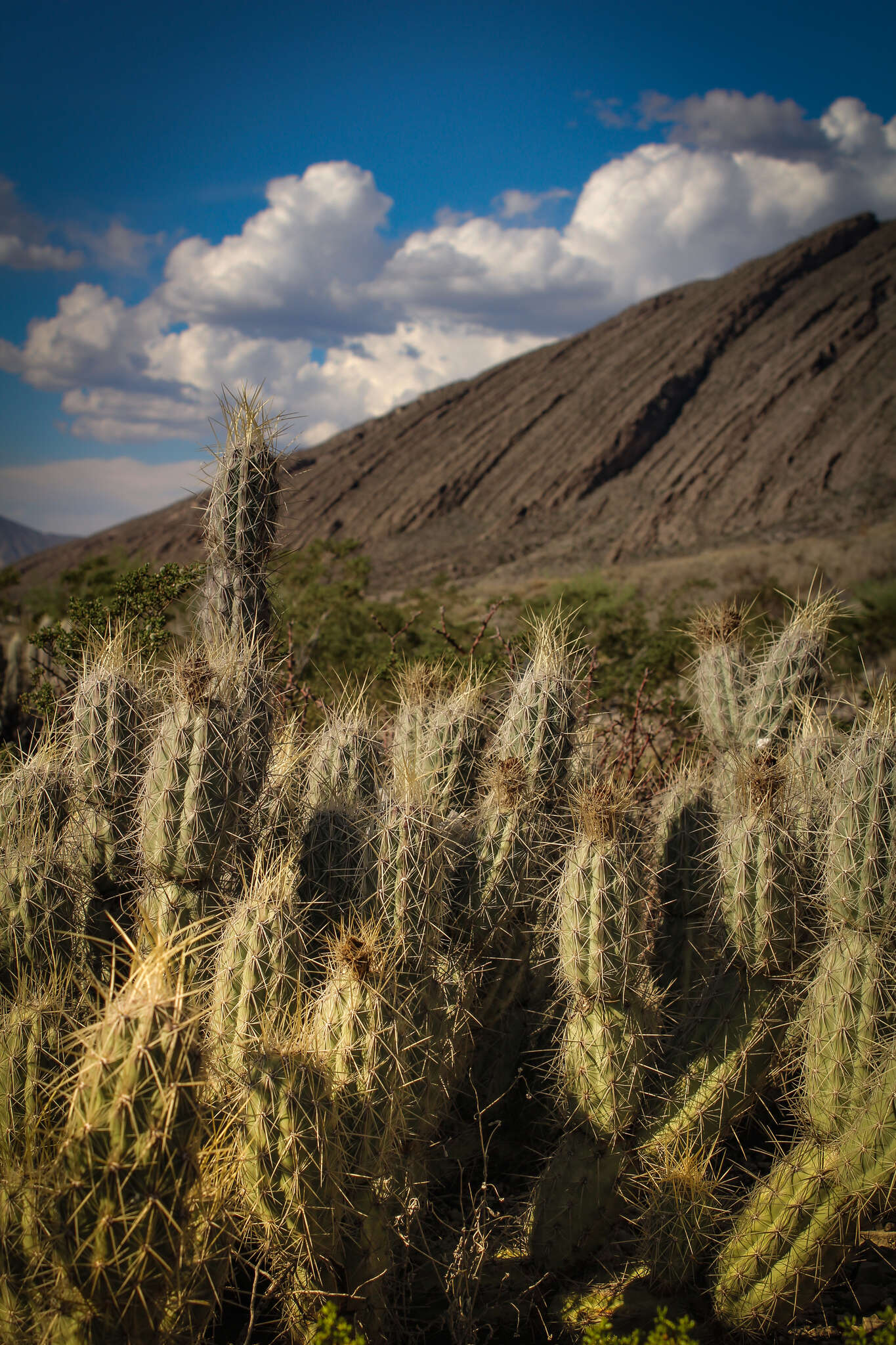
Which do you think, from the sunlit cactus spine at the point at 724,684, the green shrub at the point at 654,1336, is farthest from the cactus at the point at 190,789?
the sunlit cactus spine at the point at 724,684

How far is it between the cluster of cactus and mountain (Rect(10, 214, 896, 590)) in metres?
34.8

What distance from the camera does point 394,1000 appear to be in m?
2.52

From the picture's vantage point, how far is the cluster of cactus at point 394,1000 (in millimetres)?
2045

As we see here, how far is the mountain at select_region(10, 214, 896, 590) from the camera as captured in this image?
40.5 m

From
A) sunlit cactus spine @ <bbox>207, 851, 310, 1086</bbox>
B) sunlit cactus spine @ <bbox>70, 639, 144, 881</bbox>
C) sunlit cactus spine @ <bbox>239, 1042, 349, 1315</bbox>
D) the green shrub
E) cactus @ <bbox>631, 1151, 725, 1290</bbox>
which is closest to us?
sunlit cactus spine @ <bbox>239, 1042, 349, 1315</bbox>

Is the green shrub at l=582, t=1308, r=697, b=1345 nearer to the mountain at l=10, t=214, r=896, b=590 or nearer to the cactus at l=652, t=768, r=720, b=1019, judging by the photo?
the cactus at l=652, t=768, r=720, b=1019

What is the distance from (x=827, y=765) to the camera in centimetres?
379

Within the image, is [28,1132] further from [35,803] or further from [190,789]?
[35,803]

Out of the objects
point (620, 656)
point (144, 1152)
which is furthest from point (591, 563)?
point (144, 1152)

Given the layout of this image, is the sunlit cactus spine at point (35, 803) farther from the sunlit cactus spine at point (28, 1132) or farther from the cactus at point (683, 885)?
the cactus at point (683, 885)

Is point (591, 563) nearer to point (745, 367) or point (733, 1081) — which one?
point (745, 367)

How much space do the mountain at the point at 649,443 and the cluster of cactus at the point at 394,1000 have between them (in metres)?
34.8

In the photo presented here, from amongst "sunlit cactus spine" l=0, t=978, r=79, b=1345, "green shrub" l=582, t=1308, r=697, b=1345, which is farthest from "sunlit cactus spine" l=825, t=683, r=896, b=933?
"sunlit cactus spine" l=0, t=978, r=79, b=1345

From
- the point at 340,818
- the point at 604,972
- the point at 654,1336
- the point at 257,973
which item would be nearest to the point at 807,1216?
the point at 654,1336
